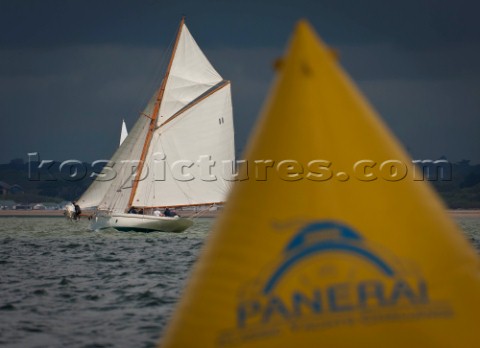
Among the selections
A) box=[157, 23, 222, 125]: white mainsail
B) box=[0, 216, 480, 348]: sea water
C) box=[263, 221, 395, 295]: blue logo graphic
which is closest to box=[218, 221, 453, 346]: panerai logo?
box=[263, 221, 395, 295]: blue logo graphic

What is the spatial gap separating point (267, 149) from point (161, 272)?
21.4 meters

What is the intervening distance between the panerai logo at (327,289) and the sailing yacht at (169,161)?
191 feet

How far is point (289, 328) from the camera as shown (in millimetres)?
7207

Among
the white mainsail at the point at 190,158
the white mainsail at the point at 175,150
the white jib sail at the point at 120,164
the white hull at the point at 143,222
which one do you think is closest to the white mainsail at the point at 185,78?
the white mainsail at the point at 175,150

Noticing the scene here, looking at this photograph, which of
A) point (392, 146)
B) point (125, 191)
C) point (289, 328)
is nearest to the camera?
point (289, 328)

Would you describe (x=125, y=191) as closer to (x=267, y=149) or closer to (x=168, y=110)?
(x=168, y=110)

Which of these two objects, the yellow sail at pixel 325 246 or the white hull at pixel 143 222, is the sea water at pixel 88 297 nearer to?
the yellow sail at pixel 325 246

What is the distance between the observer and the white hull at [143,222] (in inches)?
2571

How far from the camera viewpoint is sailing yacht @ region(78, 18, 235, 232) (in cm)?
6744

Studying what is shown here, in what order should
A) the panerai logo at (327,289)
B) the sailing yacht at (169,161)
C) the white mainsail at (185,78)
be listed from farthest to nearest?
the white mainsail at (185,78) < the sailing yacht at (169,161) < the panerai logo at (327,289)

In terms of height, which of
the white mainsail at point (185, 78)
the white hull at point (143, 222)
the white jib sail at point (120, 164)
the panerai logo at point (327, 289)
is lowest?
the panerai logo at point (327, 289)

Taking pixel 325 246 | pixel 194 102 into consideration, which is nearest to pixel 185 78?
pixel 194 102

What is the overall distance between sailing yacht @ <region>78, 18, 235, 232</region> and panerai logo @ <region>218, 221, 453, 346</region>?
5828 centimetres

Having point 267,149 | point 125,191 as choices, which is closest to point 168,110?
point 125,191
